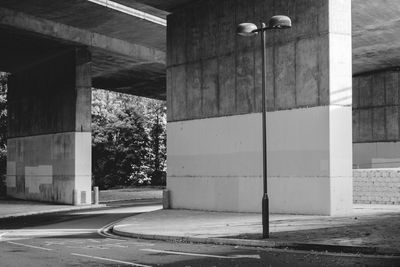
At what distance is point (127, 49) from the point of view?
1485 inches

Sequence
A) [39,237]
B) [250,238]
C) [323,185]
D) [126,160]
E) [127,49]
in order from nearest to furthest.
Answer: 1. [250,238]
2. [39,237]
3. [323,185]
4. [127,49]
5. [126,160]

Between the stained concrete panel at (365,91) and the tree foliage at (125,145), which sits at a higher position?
the stained concrete panel at (365,91)

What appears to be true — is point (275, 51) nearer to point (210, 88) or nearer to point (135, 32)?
point (210, 88)

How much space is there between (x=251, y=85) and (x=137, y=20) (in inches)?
418

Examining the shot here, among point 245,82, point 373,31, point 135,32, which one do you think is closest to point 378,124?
point 373,31

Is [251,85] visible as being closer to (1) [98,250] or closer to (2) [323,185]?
(2) [323,185]

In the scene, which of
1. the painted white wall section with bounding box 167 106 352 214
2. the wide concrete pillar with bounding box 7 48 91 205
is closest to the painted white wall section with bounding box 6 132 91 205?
the wide concrete pillar with bounding box 7 48 91 205

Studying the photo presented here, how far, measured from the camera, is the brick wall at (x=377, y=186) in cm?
2677

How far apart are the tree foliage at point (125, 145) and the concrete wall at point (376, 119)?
71.3 feet

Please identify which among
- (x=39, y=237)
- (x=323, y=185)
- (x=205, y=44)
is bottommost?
(x=39, y=237)

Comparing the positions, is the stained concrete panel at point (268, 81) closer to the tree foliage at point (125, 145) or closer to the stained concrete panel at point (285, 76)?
the stained concrete panel at point (285, 76)

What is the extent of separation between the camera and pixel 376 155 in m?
46.2

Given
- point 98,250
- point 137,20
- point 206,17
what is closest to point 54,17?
point 137,20

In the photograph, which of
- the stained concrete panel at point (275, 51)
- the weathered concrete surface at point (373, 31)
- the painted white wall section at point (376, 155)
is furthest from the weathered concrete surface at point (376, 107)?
the stained concrete panel at point (275, 51)
